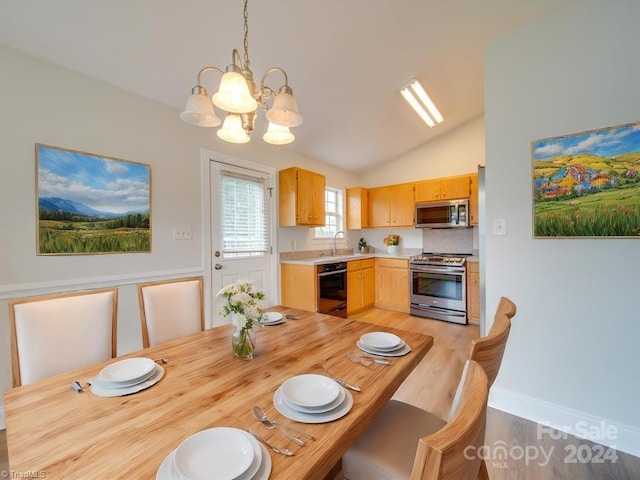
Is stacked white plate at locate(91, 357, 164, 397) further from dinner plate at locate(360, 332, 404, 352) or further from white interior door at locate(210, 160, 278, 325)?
white interior door at locate(210, 160, 278, 325)

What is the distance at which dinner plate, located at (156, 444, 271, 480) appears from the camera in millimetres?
574

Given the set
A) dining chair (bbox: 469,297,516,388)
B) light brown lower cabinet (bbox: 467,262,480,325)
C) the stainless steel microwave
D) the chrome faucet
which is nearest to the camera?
dining chair (bbox: 469,297,516,388)

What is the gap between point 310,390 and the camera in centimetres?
89

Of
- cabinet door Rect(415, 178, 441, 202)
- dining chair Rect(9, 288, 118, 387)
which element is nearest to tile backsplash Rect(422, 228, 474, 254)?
cabinet door Rect(415, 178, 441, 202)

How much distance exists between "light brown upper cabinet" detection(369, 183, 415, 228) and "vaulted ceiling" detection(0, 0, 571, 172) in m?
1.85

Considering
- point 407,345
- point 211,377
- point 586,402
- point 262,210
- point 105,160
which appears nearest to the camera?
point 211,377

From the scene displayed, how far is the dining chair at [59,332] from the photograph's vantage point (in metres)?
1.15

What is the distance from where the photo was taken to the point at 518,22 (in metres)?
1.96

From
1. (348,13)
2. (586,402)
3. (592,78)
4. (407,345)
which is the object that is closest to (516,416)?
(586,402)

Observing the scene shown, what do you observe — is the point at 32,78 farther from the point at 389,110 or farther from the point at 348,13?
the point at 389,110

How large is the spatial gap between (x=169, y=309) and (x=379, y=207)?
3944mm

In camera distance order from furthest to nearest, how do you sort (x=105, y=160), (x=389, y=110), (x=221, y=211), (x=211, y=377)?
(x=389, y=110)
(x=221, y=211)
(x=105, y=160)
(x=211, y=377)

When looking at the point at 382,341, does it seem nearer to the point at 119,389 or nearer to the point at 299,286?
the point at 119,389

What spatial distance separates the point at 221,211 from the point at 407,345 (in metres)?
2.44
